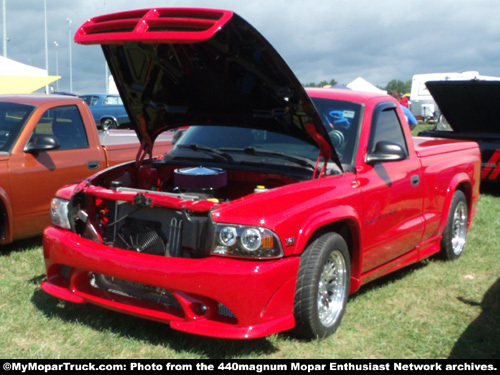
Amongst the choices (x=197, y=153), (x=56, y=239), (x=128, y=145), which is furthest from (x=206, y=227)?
(x=128, y=145)

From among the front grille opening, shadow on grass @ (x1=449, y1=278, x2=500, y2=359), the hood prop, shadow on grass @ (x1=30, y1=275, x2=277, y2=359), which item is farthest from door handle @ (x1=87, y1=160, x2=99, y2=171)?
shadow on grass @ (x1=449, y1=278, x2=500, y2=359)

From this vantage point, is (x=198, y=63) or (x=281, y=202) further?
(x=198, y=63)

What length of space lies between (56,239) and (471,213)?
4305mm

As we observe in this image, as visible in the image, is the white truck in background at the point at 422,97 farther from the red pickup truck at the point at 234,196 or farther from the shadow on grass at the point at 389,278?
the red pickup truck at the point at 234,196

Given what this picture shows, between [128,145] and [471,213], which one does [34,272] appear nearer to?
[128,145]

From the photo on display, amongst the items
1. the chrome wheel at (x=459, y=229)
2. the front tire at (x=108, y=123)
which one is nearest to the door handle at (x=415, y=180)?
the chrome wheel at (x=459, y=229)

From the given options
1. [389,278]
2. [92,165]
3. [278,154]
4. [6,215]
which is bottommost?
[389,278]

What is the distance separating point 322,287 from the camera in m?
3.88

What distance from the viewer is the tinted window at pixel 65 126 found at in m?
6.23

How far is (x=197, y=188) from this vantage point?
14.0 feet

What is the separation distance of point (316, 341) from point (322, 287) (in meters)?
0.34

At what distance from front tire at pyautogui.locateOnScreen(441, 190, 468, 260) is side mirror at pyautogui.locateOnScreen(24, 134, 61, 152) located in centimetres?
382

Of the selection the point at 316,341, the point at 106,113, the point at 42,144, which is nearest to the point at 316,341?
the point at 316,341

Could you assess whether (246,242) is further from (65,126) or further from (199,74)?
(65,126)
